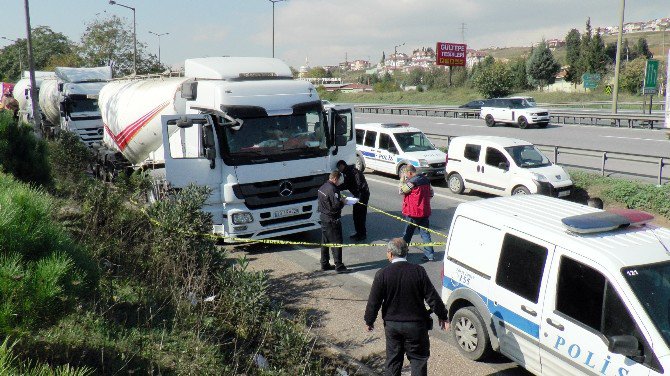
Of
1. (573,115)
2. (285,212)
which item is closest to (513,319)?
(285,212)

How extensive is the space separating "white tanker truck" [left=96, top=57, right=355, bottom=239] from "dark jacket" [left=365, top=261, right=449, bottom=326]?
5065 mm

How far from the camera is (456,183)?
16578mm

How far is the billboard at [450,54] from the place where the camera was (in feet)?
229

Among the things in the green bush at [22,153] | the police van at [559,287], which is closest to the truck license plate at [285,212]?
the green bush at [22,153]

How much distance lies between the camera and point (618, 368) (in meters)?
4.84

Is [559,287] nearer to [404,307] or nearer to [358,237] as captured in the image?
[404,307]

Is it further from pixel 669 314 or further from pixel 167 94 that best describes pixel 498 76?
pixel 669 314

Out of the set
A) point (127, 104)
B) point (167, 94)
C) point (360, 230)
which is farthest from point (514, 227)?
point (127, 104)

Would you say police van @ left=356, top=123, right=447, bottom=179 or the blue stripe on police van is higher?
police van @ left=356, top=123, right=447, bottom=179

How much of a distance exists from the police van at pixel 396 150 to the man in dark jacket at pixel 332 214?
27.1ft

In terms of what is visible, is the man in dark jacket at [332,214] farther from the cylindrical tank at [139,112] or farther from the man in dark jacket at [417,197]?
the cylindrical tank at [139,112]

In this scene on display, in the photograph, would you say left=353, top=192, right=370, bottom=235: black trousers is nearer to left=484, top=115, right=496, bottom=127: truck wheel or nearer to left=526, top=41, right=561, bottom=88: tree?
Answer: left=484, top=115, right=496, bottom=127: truck wheel

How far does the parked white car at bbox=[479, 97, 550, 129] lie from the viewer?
32156 millimetres

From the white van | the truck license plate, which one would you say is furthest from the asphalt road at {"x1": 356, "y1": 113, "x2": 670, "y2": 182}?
the truck license plate
